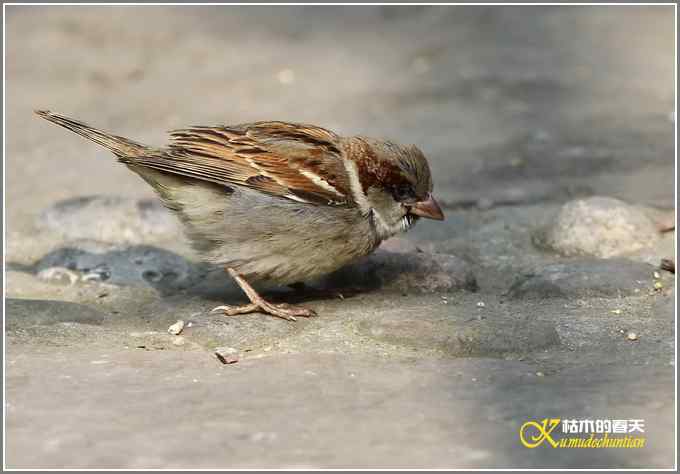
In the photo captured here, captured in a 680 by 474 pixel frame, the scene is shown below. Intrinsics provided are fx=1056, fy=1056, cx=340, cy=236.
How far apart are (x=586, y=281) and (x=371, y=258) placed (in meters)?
1.05

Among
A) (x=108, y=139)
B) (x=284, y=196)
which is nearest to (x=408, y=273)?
(x=284, y=196)

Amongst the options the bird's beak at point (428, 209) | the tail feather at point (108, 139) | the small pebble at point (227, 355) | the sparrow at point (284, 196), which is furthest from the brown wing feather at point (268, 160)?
the small pebble at point (227, 355)

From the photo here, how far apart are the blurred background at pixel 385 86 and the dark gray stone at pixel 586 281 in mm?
1182

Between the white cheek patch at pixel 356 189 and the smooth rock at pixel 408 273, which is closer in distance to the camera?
the white cheek patch at pixel 356 189

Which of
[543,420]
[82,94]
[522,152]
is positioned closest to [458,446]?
[543,420]

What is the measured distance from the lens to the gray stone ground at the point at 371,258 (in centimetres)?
330

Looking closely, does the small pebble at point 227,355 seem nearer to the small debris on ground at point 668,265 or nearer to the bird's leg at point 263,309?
the bird's leg at point 263,309

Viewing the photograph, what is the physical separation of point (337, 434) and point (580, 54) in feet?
18.6

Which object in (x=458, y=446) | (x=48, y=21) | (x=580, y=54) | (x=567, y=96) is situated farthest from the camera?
(x=48, y=21)

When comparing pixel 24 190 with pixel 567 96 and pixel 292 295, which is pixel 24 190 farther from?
pixel 567 96

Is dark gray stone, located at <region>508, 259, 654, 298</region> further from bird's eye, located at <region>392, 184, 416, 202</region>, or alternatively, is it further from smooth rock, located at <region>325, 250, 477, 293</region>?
bird's eye, located at <region>392, 184, 416, 202</region>

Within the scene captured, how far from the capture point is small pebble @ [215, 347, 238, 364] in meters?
3.97

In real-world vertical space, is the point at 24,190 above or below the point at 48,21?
below

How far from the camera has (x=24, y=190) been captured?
6.39 metres
